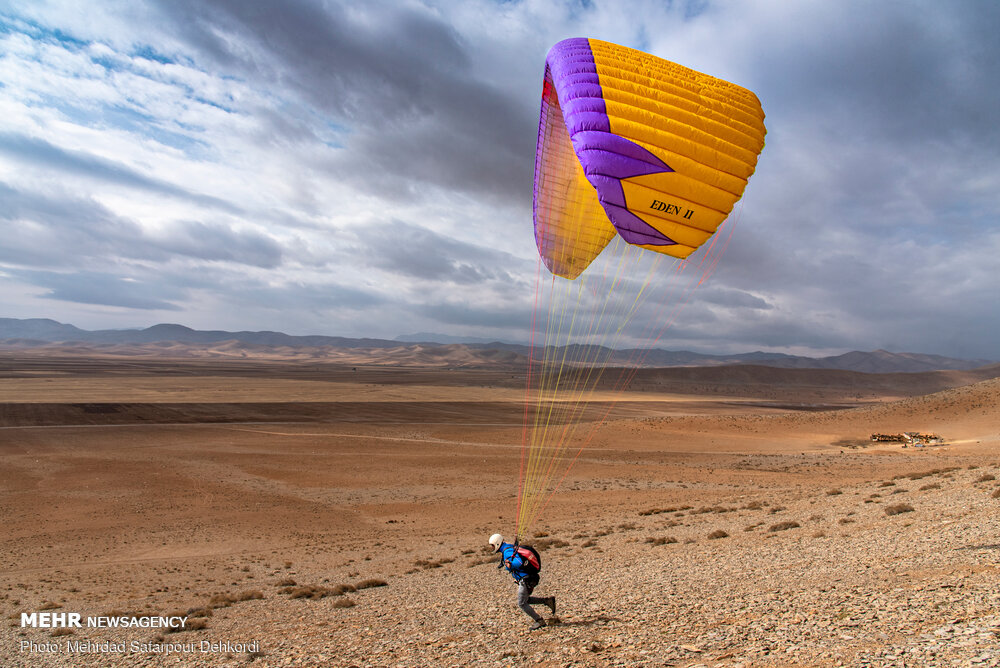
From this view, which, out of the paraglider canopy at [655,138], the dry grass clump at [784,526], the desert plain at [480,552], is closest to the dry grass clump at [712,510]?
the desert plain at [480,552]

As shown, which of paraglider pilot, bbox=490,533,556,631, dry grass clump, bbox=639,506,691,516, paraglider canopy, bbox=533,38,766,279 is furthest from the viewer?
dry grass clump, bbox=639,506,691,516

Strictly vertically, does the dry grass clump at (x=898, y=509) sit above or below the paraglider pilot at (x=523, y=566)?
below

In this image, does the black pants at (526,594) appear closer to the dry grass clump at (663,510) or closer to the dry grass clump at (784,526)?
the dry grass clump at (784,526)

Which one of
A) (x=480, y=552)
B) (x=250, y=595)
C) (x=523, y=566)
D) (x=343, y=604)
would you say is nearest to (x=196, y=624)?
(x=250, y=595)

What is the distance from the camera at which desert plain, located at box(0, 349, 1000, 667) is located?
619cm

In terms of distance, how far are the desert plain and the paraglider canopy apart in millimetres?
5806

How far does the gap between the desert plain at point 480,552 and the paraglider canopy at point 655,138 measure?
581 cm

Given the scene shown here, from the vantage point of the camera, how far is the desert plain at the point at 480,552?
6.19m

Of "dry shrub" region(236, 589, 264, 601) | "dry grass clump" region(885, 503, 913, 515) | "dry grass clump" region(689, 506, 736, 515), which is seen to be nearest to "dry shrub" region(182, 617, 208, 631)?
"dry shrub" region(236, 589, 264, 601)

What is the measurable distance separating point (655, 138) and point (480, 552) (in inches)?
420

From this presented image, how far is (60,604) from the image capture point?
9.95m

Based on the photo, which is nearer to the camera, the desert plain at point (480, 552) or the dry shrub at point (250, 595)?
the desert plain at point (480, 552)

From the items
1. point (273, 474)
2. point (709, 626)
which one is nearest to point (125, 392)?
point (273, 474)

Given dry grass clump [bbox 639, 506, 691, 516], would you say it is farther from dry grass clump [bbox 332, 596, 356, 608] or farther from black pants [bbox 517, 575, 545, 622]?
black pants [bbox 517, 575, 545, 622]
